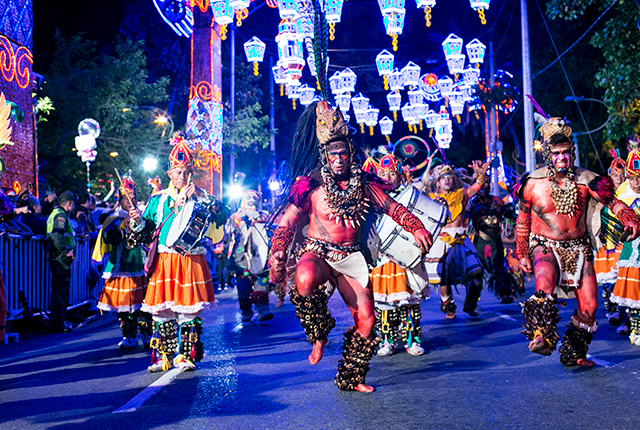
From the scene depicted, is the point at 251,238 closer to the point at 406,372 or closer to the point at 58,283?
the point at 58,283

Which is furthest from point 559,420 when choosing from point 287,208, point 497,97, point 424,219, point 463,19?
point 463,19

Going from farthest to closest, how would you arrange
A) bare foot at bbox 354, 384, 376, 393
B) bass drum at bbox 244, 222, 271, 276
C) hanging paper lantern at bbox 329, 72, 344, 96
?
hanging paper lantern at bbox 329, 72, 344, 96
bass drum at bbox 244, 222, 271, 276
bare foot at bbox 354, 384, 376, 393

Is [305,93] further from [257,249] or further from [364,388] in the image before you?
[364,388]

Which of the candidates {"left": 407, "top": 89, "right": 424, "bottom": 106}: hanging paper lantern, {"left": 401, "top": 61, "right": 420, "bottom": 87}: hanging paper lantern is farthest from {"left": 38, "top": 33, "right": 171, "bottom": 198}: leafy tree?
{"left": 407, "top": 89, "right": 424, "bottom": 106}: hanging paper lantern

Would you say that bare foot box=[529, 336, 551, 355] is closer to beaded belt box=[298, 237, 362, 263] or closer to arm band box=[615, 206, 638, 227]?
arm band box=[615, 206, 638, 227]

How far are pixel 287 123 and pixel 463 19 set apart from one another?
14202 millimetres

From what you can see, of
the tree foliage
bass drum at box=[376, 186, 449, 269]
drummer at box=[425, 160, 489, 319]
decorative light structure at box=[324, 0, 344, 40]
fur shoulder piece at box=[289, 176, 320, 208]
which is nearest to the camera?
fur shoulder piece at box=[289, 176, 320, 208]

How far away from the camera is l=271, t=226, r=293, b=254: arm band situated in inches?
245

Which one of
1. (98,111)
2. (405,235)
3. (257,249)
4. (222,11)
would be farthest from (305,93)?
(405,235)

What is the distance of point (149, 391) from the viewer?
645cm

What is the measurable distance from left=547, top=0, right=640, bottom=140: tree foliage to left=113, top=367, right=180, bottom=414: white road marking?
14023 millimetres

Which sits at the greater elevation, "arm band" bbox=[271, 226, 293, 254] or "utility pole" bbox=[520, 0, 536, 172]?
"utility pole" bbox=[520, 0, 536, 172]

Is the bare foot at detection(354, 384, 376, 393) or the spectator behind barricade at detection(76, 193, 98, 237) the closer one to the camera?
the bare foot at detection(354, 384, 376, 393)

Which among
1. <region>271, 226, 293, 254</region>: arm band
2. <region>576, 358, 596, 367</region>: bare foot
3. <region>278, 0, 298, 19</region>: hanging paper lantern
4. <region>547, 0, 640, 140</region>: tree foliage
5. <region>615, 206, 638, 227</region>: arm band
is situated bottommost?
<region>576, 358, 596, 367</region>: bare foot
